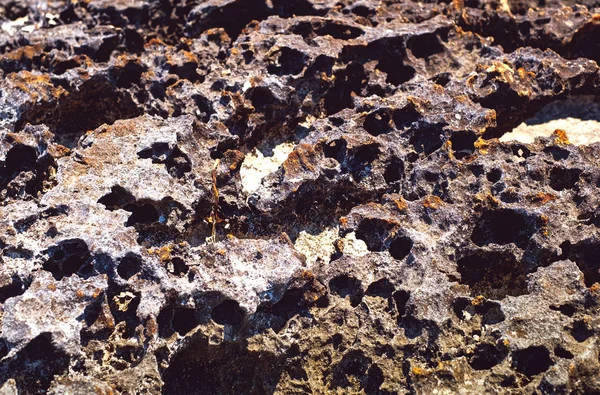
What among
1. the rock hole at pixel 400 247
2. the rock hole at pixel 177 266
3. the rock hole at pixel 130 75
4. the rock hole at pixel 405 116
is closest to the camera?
the rock hole at pixel 177 266

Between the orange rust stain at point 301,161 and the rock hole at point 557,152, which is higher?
the rock hole at point 557,152

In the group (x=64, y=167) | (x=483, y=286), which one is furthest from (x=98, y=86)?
(x=483, y=286)

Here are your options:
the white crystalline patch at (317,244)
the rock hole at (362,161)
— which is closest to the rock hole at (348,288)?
the white crystalline patch at (317,244)

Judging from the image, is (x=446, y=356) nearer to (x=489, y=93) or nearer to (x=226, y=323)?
(x=226, y=323)

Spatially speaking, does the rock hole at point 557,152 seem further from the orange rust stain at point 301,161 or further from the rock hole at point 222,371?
the rock hole at point 222,371

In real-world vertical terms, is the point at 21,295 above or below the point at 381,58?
below

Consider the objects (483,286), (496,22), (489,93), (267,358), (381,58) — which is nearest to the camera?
(267,358)
